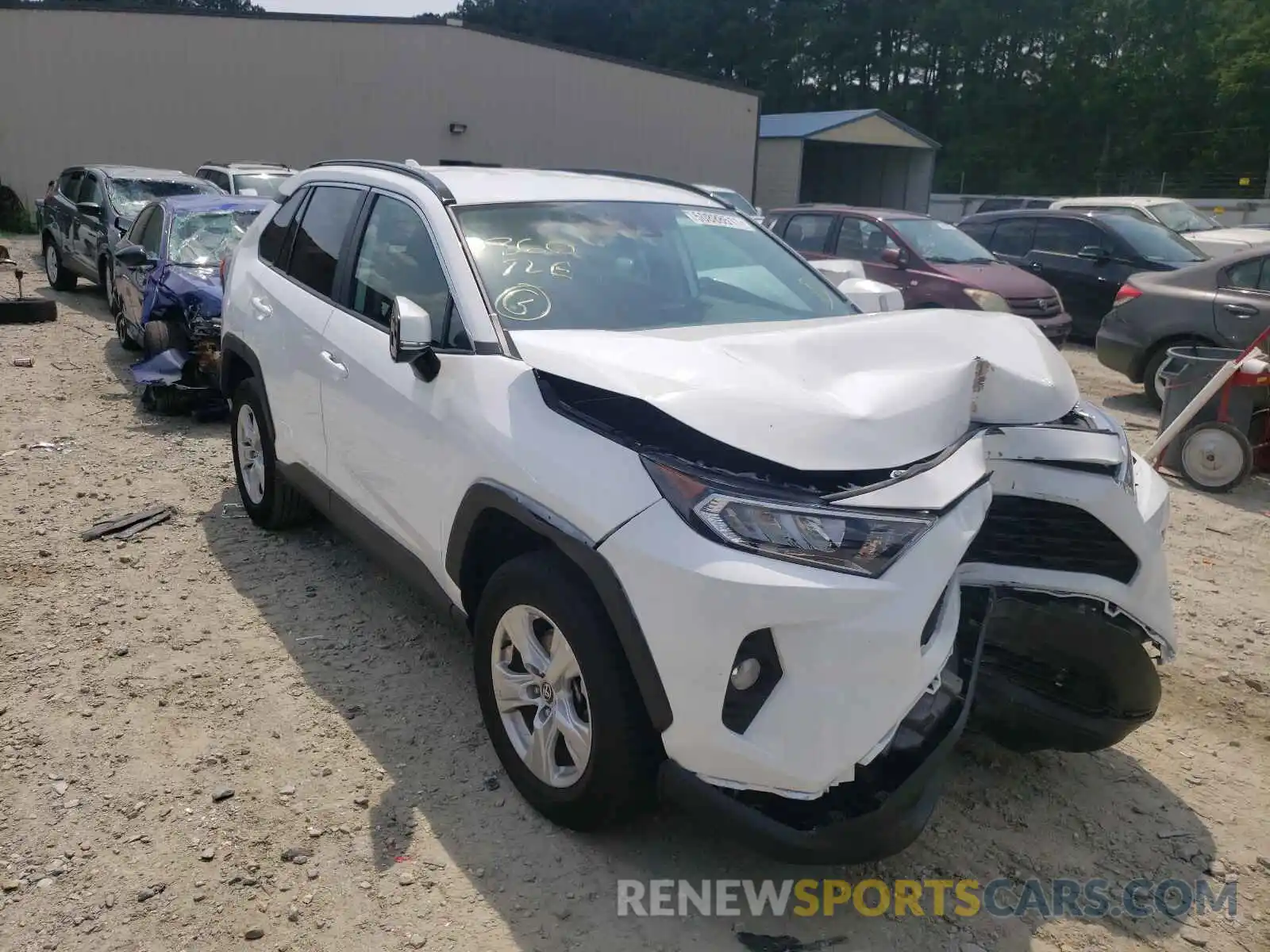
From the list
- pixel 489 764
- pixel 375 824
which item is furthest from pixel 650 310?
pixel 375 824

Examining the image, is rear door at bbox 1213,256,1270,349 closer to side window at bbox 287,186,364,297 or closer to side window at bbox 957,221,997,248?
side window at bbox 957,221,997,248

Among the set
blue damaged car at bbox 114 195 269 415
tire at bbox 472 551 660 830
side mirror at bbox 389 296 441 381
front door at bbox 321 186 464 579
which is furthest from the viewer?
blue damaged car at bbox 114 195 269 415

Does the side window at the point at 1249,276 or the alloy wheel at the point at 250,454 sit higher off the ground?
the side window at the point at 1249,276

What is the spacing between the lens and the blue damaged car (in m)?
7.41

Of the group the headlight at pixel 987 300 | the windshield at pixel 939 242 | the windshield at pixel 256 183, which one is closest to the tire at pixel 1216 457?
the headlight at pixel 987 300

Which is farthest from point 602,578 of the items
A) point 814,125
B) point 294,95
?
point 814,125

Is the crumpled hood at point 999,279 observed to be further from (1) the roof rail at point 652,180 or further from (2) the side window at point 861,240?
(1) the roof rail at point 652,180

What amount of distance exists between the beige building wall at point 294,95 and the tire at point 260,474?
21510 mm

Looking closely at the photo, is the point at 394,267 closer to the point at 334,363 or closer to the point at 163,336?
the point at 334,363

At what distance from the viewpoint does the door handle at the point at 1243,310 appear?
805cm

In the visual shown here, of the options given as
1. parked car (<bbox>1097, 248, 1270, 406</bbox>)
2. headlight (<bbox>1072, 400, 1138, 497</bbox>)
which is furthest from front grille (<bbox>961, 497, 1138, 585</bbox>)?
parked car (<bbox>1097, 248, 1270, 406</bbox>)

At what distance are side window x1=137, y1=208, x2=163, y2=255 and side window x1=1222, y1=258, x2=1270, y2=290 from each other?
9.19 meters

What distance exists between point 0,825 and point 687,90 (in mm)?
29336

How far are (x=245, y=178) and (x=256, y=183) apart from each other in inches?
6.9
